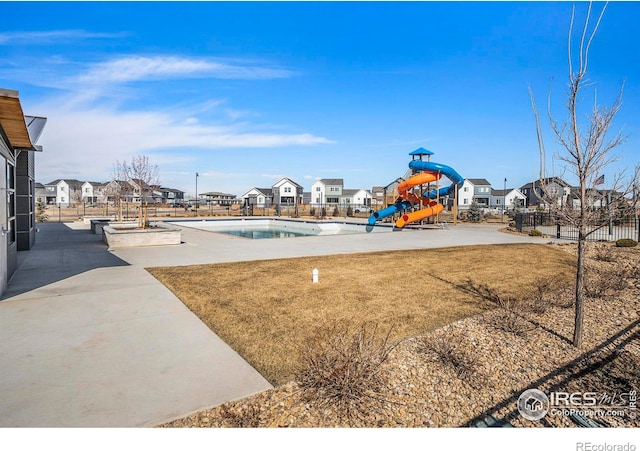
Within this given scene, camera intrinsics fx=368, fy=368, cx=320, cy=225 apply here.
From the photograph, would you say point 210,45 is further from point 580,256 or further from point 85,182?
point 85,182

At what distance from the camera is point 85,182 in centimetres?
7831

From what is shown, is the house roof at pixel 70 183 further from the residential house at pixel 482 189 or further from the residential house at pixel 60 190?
the residential house at pixel 482 189

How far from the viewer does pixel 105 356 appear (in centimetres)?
411

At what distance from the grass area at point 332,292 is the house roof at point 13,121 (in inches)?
158

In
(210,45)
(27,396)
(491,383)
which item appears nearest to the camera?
(27,396)

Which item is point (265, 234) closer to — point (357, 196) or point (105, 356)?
point (105, 356)

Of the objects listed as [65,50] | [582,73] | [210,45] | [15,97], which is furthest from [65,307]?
[210,45]

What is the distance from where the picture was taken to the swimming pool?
25109 millimetres

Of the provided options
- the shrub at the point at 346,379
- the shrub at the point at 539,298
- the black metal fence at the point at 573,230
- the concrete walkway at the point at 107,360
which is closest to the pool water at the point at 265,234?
the black metal fence at the point at 573,230

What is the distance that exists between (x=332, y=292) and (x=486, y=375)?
362 cm

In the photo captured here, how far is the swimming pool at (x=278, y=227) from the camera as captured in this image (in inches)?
989

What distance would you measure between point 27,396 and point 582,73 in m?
6.61

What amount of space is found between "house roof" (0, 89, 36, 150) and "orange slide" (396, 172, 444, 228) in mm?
18757

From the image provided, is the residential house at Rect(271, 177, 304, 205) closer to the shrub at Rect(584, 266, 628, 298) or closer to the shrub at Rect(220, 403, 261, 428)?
the shrub at Rect(584, 266, 628, 298)
